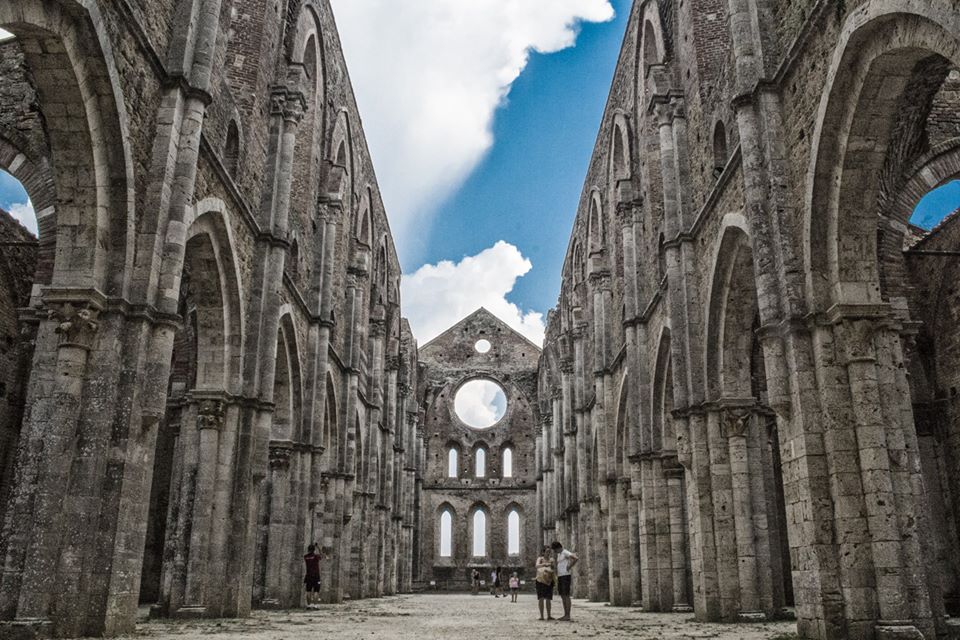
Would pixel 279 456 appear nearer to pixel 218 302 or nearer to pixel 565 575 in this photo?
pixel 218 302

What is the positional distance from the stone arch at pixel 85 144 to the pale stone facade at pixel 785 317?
8.10 metres

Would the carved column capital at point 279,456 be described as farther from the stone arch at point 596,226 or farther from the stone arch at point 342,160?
the stone arch at point 596,226

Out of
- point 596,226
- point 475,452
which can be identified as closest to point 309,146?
point 596,226

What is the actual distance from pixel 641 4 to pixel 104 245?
15560 mm

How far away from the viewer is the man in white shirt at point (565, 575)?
47.5 feet

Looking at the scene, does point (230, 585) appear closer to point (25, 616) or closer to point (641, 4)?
point (25, 616)

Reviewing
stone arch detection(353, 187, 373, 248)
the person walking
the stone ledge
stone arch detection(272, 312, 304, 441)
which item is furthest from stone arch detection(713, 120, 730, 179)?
stone arch detection(353, 187, 373, 248)

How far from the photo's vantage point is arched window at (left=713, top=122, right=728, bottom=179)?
14.8 metres

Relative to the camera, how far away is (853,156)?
9359 millimetres

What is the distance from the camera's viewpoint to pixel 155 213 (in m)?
10.3

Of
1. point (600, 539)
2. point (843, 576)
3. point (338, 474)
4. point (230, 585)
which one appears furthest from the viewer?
point (600, 539)

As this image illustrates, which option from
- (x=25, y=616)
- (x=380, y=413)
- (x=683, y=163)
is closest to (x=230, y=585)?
(x=25, y=616)

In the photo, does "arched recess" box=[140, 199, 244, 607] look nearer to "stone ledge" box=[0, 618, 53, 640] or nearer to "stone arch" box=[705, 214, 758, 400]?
"stone ledge" box=[0, 618, 53, 640]

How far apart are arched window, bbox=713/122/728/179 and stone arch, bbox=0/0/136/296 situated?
1001 cm
